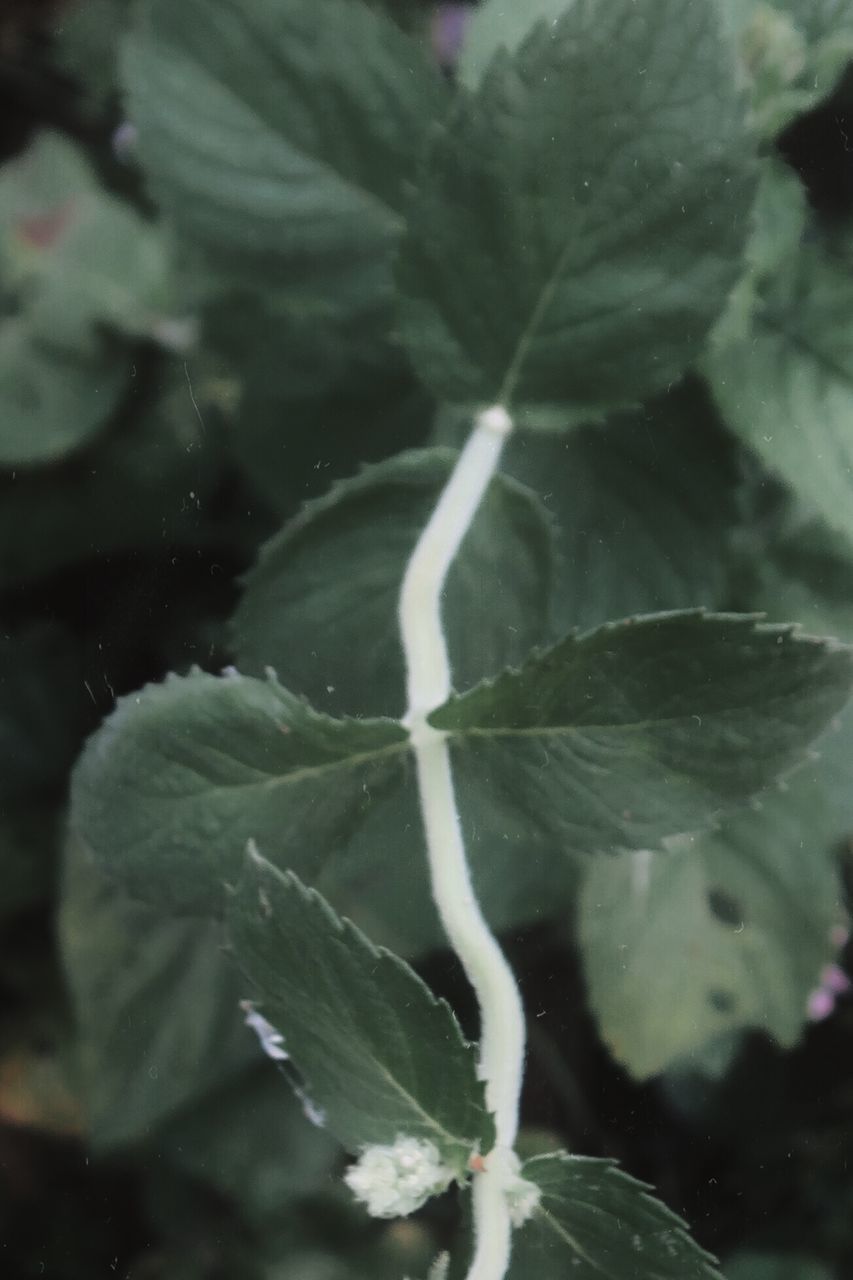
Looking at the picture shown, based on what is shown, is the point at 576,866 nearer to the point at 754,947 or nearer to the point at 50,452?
the point at 754,947

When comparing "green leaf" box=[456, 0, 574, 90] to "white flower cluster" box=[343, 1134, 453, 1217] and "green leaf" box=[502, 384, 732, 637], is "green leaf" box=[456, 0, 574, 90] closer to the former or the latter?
"green leaf" box=[502, 384, 732, 637]

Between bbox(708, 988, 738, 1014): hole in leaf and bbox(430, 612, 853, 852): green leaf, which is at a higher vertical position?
bbox(430, 612, 853, 852): green leaf

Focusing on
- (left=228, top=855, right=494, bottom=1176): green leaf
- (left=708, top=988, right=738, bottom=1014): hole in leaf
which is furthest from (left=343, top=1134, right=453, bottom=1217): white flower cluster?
(left=708, top=988, right=738, bottom=1014): hole in leaf

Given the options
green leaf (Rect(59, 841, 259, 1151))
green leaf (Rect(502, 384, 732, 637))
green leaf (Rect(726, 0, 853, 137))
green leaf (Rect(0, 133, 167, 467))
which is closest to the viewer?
green leaf (Rect(726, 0, 853, 137))

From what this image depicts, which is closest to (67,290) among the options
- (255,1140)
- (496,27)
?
(496,27)

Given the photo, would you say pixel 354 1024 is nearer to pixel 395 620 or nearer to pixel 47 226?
pixel 395 620

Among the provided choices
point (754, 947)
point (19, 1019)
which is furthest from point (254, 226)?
point (19, 1019)
